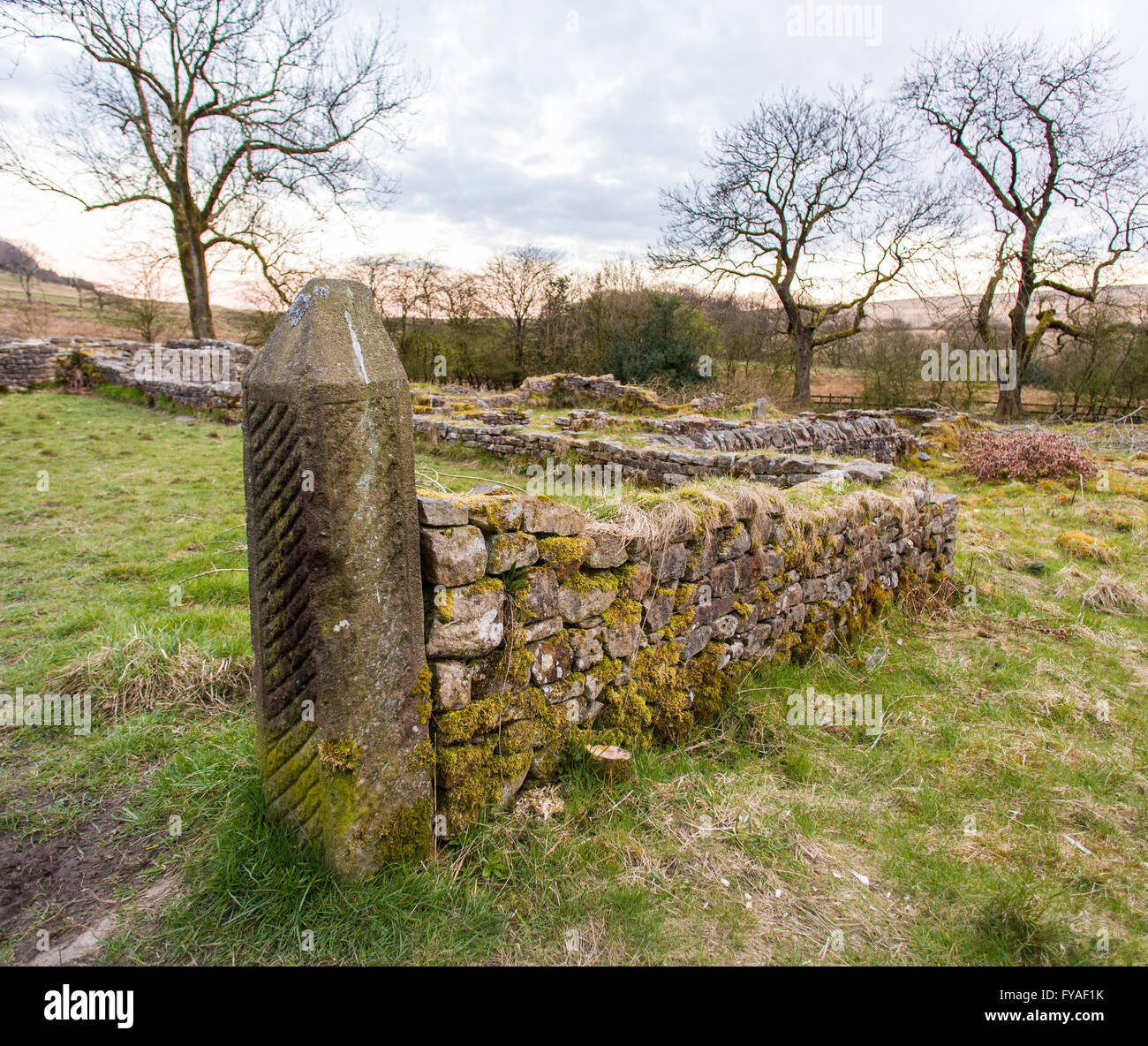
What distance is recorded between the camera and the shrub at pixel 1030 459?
37.3 ft

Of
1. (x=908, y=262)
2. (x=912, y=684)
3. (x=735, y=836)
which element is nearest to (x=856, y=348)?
(x=908, y=262)

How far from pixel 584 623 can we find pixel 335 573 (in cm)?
137

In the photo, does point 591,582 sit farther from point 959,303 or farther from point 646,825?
point 959,303

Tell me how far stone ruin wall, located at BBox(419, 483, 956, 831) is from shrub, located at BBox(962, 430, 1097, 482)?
29.2 feet

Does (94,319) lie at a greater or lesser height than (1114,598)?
greater

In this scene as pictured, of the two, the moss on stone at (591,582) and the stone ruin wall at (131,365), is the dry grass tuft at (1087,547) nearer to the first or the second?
the moss on stone at (591,582)

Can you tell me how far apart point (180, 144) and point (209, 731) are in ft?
75.2

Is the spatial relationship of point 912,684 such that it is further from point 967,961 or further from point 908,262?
point 908,262

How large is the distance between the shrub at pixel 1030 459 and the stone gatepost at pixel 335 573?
12.7 metres

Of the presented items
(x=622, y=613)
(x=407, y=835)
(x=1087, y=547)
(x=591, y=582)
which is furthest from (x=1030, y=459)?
(x=407, y=835)

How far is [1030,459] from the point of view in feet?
38.2

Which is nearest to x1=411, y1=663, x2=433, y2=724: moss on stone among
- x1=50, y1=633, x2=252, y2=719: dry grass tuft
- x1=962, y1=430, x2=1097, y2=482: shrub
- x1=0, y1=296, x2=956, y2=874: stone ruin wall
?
x1=0, y1=296, x2=956, y2=874: stone ruin wall

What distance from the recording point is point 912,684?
15.5 feet

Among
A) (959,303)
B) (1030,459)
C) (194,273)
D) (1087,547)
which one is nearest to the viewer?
(1087,547)
